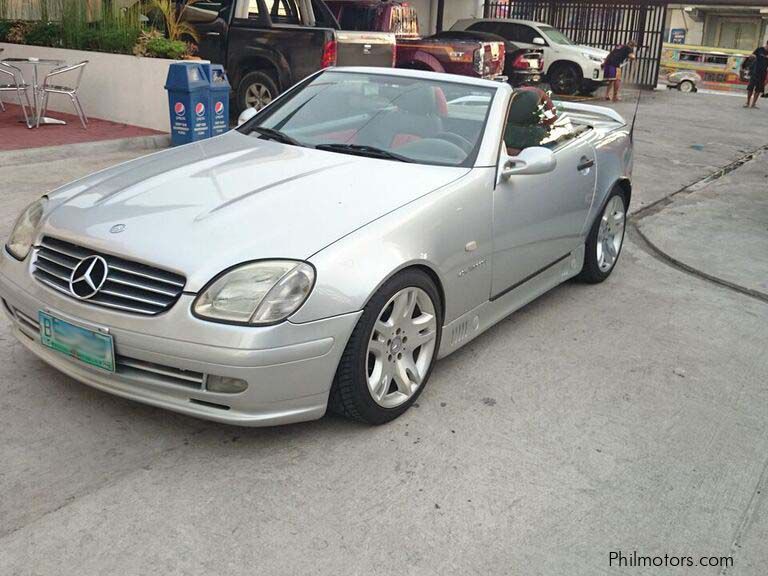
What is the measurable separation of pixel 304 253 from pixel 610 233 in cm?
326

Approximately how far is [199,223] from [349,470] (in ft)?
3.85

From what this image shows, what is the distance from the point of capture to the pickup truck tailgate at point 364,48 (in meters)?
11.4

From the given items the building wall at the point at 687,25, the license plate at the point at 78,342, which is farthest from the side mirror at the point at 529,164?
the building wall at the point at 687,25

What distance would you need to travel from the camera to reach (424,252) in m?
3.73

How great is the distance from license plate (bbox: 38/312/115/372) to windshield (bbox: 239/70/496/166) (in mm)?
1724

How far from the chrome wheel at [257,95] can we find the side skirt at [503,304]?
23.0ft

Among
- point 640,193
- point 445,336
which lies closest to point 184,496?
point 445,336

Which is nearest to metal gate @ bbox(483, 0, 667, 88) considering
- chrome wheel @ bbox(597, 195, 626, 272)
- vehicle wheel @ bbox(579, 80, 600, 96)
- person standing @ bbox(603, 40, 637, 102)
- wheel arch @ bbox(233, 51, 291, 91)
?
vehicle wheel @ bbox(579, 80, 600, 96)

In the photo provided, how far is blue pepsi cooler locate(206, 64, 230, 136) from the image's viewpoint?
31.9 ft

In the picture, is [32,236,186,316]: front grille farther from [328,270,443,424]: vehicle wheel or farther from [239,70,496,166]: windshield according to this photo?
[239,70,496,166]: windshield

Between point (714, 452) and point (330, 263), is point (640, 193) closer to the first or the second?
point (714, 452)

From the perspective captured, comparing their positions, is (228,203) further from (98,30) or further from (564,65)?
(564,65)

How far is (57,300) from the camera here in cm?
339

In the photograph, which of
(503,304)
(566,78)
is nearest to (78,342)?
(503,304)
